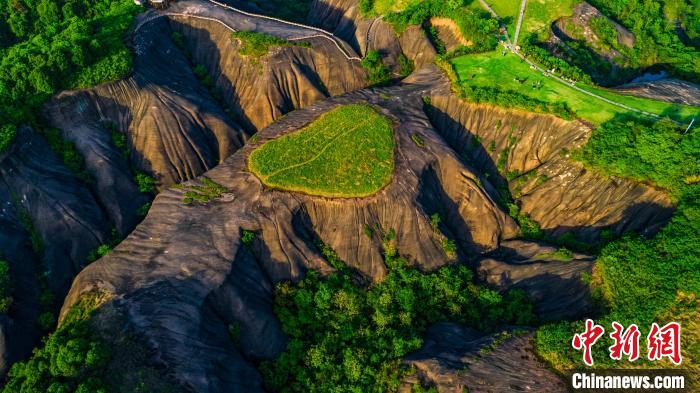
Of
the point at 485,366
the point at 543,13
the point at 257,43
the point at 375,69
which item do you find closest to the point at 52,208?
the point at 257,43

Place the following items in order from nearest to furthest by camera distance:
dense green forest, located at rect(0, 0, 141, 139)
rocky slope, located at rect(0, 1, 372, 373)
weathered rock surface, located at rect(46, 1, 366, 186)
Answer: rocky slope, located at rect(0, 1, 372, 373)
dense green forest, located at rect(0, 0, 141, 139)
weathered rock surface, located at rect(46, 1, 366, 186)

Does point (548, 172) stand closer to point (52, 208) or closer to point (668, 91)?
point (668, 91)

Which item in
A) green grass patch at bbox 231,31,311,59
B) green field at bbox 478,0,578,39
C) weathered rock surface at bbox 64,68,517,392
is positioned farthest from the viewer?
green field at bbox 478,0,578,39

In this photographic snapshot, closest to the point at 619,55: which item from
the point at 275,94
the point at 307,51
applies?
the point at 307,51

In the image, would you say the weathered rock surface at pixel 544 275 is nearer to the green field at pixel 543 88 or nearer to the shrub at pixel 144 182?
the green field at pixel 543 88

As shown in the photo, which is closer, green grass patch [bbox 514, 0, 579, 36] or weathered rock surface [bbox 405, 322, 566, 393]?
weathered rock surface [bbox 405, 322, 566, 393]

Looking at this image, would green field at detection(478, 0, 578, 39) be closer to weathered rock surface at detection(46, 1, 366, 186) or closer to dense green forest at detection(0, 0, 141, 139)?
weathered rock surface at detection(46, 1, 366, 186)

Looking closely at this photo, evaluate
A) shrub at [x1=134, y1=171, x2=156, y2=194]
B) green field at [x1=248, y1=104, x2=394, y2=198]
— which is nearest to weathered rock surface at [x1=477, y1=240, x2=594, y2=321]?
green field at [x1=248, y1=104, x2=394, y2=198]

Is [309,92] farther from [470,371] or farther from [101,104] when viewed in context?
[470,371]
